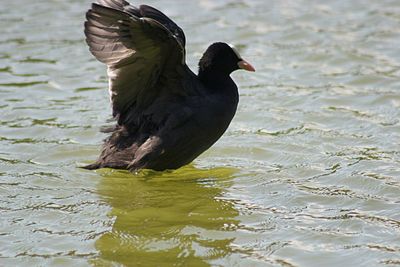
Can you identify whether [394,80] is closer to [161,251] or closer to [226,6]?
[226,6]

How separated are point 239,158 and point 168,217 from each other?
1439 millimetres

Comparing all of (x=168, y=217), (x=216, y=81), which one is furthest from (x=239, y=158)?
(x=168, y=217)

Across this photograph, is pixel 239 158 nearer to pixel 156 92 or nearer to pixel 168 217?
pixel 156 92

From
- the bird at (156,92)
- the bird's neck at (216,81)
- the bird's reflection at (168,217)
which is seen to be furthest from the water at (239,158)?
the bird's neck at (216,81)

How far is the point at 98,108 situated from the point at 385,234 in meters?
3.71

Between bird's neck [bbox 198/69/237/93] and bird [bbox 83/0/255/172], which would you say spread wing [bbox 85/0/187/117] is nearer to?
bird [bbox 83/0/255/172]

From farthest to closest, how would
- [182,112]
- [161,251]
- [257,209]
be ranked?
[182,112] → [257,209] → [161,251]

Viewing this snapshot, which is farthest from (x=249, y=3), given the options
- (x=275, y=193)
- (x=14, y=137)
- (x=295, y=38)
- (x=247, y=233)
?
(x=247, y=233)

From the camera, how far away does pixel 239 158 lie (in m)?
7.23

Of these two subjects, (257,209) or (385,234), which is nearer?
(385,234)

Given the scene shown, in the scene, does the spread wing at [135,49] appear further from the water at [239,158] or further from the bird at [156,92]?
the water at [239,158]

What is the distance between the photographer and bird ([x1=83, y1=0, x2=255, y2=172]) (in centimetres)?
616

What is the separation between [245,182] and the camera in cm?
667

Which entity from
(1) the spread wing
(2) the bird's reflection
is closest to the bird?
(1) the spread wing
